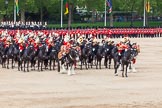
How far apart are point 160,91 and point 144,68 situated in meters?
12.4

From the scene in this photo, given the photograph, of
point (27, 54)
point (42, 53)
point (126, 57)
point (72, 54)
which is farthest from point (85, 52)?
point (126, 57)

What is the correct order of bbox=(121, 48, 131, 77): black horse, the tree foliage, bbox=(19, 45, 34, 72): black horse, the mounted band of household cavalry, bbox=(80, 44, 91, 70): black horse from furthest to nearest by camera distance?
the tree foliage → bbox=(80, 44, 91, 70): black horse → bbox=(19, 45, 34, 72): black horse → the mounted band of household cavalry → bbox=(121, 48, 131, 77): black horse

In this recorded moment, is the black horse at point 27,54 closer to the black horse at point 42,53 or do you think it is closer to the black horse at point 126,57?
the black horse at point 42,53

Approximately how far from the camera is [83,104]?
24094 millimetres

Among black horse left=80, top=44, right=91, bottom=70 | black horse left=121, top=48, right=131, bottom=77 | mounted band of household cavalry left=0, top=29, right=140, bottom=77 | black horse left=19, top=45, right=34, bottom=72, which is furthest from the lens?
black horse left=80, top=44, right=91, bottom=70

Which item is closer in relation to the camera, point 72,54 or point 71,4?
point 72,54

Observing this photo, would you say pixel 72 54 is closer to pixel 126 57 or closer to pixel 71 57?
pixel 71 57

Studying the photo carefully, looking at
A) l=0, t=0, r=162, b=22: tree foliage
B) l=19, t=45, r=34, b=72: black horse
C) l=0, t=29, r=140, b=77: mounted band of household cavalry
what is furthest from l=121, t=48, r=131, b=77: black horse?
l=0, t=0, r=162, b=22: tree foliage

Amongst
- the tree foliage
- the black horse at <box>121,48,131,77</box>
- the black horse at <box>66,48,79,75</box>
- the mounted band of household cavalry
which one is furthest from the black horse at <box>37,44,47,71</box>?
the tree foliage

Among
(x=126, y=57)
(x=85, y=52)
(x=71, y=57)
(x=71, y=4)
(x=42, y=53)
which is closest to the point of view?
(x=126, y=57)

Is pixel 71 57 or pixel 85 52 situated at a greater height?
pixel 85 52

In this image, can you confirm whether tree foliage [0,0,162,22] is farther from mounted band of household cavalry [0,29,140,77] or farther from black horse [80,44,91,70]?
black horse [80,44,91,70]

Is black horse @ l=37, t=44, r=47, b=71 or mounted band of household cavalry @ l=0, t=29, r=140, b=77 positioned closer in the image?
mounted band of household cavalry @ l=0, t=29, r=140, b=77

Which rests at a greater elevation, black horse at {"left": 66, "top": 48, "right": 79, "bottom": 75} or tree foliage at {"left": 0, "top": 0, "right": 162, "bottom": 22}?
tree foliage at {"left": 0, "top": 0, "right": 162, "bottom": 22}
